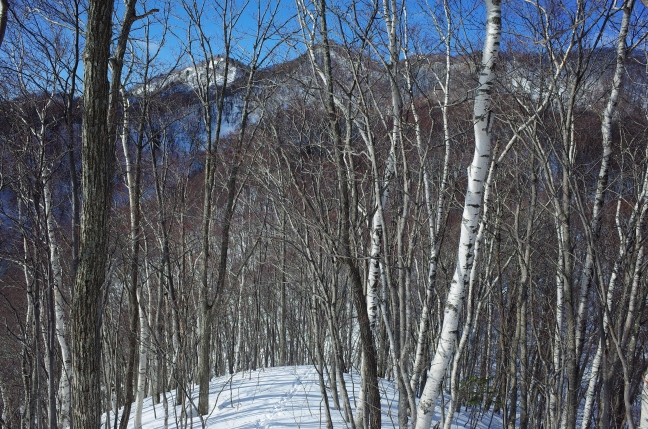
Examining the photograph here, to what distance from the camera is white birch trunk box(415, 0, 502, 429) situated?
3541 millimetres

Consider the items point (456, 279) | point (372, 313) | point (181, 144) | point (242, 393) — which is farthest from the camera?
point (181, 144)

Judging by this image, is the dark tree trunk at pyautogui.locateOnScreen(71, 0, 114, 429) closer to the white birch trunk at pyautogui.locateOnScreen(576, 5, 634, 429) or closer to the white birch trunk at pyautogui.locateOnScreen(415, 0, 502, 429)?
the white birch trunk at pyautogui.locateOnScreen(415, 0, 502, 429)

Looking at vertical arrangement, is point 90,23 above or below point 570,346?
above

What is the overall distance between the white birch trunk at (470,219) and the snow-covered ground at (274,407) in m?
2.69

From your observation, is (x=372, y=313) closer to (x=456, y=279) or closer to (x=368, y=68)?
(x=456, y=279)

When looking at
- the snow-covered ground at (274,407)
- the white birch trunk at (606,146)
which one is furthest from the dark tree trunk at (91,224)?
the white birch trunk at (606,146)

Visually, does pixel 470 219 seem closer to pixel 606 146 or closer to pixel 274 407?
pixel 606 146

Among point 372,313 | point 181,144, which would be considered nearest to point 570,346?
point 372,313

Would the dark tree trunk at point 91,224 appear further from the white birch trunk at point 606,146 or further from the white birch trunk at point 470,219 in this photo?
the white birch trunk at point 606,146

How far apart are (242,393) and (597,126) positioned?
8609mm

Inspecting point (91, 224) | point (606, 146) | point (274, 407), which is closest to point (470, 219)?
point (606, 146)

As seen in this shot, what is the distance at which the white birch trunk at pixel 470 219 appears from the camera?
11.6ft

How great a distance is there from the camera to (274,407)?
850 centimetres

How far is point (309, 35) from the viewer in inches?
220
